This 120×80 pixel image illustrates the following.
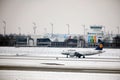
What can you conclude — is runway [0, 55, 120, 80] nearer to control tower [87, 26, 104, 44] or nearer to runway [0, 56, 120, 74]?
runway [0, 56, 120, 74]

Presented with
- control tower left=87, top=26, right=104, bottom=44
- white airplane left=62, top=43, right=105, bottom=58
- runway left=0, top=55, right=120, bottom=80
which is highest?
control tower left=87, top=26, right=104, bottom=44

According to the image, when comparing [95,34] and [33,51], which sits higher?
[95,34]

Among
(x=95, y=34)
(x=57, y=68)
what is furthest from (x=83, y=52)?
(x=57, y=68)

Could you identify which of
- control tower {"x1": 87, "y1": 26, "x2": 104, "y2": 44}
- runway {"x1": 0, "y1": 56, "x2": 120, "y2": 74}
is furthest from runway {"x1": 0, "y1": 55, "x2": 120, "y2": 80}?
control tower {"x1": 87, "y1": 26, "x2": 104, "y2": 44}

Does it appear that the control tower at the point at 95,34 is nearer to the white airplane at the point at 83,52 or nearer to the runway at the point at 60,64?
the white airplane at the point at 83,52

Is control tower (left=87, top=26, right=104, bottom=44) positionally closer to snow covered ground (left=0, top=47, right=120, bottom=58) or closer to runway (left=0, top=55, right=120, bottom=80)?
snow covered ground (left=0, top=47, right=120, bottom=58)

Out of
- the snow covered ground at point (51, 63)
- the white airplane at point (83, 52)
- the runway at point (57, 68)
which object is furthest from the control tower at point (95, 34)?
the runway at point (57, 68)

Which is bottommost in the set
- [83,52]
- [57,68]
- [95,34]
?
[57,68]

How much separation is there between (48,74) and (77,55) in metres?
0.63

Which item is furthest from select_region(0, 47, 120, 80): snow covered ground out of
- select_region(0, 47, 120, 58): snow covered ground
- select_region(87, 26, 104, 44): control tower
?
select_region(87, 26, 104, 44): control tower

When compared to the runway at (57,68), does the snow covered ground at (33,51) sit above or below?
above

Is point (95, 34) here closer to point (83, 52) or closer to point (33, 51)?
point (83, 52)

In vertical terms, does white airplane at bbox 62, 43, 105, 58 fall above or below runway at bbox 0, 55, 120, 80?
above

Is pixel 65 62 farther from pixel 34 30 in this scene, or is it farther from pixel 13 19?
pixel 13 19
